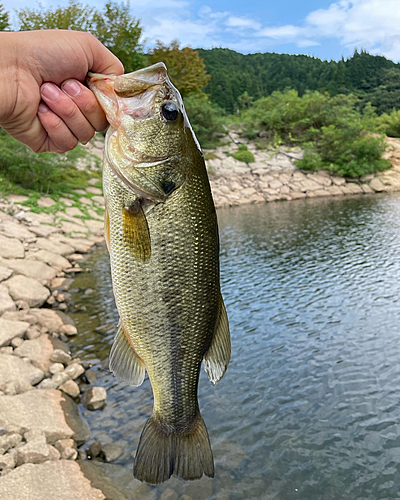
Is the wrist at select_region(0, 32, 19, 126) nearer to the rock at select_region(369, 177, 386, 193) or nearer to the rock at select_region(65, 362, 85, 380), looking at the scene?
the rock at select_region(65, 362, 85, 380)

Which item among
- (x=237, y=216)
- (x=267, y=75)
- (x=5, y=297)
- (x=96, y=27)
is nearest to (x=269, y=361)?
(x=5, y=297)

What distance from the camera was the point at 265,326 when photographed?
9.48 metres

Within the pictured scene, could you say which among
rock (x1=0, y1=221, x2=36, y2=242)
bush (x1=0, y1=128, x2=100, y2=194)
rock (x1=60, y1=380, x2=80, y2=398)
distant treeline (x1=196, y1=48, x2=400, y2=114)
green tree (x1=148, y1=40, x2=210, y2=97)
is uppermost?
distant treeline (x1=196, y1=48, x2=400, y2=114)

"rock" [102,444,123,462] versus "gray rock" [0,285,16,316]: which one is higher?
"gray rock" [0,285,16,316]

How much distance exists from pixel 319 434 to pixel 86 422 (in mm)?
3245

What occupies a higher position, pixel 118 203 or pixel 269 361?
pixel 118 203

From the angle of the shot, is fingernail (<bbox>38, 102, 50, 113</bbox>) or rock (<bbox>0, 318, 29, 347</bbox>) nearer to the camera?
fingernail (<bbox>38, 102, 50, 113</bbox>)

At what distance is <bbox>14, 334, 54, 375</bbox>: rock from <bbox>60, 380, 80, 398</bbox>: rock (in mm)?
512

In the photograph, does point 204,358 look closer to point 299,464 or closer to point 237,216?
point 299,464

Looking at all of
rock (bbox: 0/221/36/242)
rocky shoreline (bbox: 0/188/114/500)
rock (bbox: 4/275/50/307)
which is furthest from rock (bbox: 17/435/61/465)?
rock (bbox: 0/221/36/242)

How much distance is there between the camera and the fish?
6.86 feet

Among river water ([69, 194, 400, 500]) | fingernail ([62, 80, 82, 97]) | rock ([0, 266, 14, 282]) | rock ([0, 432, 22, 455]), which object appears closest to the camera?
fingernail ([62, 80, 82, 97])

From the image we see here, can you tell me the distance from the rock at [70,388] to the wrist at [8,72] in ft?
17.9

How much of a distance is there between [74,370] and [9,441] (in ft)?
6.87
